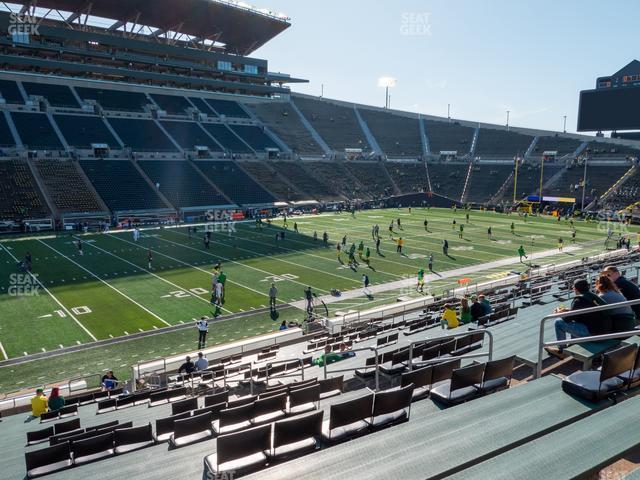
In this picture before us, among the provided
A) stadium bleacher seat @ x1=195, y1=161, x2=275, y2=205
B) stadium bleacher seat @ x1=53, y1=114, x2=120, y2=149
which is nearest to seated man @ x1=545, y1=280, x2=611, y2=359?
stadium bleacher seat @ x1=195, y1=161, x2=275, y2=205

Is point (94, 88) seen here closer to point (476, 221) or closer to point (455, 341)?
point (476, 221)

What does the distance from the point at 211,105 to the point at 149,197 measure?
1135 inches

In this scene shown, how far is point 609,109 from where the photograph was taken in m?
59.6

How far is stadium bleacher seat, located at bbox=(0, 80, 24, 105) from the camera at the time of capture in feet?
183

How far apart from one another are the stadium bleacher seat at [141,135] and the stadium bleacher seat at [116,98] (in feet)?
9.10

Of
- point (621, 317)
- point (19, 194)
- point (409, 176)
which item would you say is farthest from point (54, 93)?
point (621, 317)

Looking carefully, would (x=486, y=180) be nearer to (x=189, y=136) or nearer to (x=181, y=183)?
(x=189, y=136)

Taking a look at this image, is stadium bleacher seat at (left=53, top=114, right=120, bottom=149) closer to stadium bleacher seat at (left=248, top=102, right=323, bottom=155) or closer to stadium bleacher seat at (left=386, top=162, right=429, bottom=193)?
stadium bleacher seat at (left=248, top=102, right=323, bottom=155)

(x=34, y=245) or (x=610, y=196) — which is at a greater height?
(x=610, y=196)

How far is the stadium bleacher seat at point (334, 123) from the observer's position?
260 feet

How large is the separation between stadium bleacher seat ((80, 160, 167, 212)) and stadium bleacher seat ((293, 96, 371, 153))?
1349 inches

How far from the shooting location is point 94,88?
65.3m

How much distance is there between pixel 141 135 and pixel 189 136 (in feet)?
20.5

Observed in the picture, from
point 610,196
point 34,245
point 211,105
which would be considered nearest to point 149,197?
point 34,245
